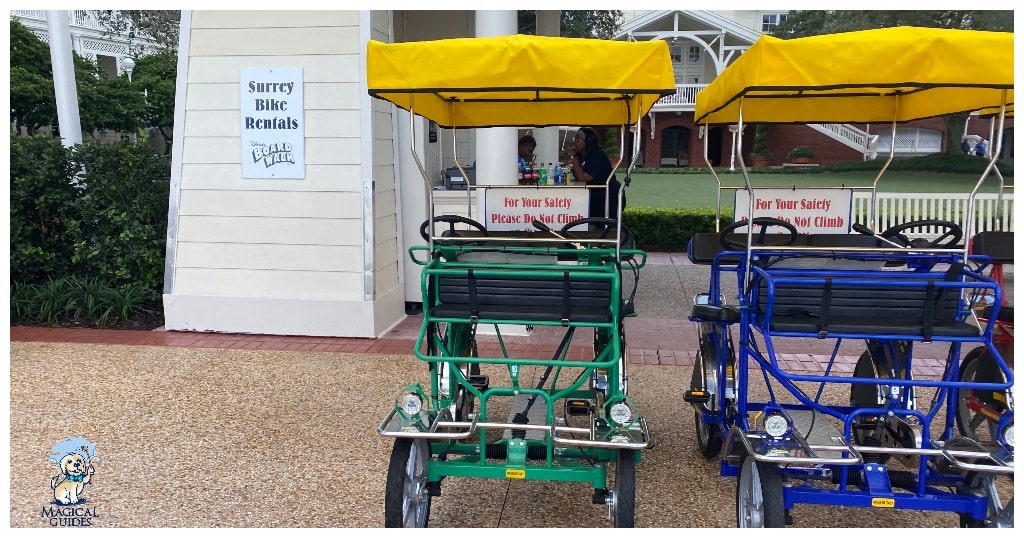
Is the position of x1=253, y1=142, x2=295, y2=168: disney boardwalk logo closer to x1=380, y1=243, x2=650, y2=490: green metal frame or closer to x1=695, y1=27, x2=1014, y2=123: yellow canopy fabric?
x1=380, y1=243, x2=650, y2=490: green metal frame

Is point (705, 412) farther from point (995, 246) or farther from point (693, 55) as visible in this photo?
point (693, 55)

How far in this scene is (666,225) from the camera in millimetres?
11984

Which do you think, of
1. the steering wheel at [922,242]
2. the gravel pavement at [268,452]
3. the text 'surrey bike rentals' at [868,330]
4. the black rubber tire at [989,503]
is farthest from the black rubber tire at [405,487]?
the steering wheel at [922,242]

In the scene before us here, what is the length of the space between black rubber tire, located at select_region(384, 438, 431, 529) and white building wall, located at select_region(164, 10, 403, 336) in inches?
137

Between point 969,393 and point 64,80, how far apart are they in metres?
8.70

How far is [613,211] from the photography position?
6.74 m

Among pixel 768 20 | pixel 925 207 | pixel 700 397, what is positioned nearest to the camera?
pixel 700 397

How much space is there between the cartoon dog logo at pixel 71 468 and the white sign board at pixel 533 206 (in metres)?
2.68

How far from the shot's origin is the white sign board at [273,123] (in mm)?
6363

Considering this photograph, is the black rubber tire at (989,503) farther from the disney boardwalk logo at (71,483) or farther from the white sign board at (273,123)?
the white sign board at (273,123)

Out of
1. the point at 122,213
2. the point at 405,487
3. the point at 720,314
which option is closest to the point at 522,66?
the point at 720,314

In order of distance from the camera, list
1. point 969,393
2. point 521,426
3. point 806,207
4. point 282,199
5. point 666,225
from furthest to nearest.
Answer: point 666,225
point 282,199
point 806,207
point 969,393
point 521,426

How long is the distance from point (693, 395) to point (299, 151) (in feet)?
13.7

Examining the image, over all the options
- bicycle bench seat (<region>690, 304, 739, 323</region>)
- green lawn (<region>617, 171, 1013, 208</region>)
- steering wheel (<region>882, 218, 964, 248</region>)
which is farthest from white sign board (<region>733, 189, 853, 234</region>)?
green lawn (<region>617, 171, 1013, 208</region>)
